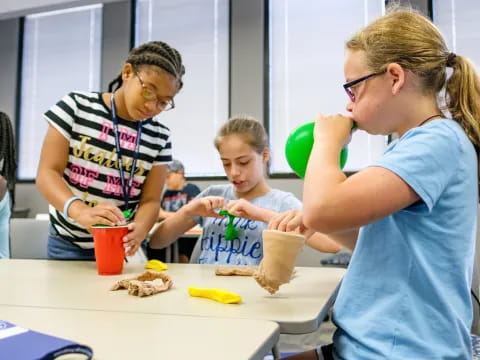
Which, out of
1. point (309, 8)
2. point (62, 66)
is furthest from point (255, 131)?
point (62, 66)

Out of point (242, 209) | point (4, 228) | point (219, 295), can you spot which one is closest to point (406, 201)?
point (219, 295)

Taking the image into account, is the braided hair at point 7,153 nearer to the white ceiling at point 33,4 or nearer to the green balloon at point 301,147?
the green balloon at point 301,147

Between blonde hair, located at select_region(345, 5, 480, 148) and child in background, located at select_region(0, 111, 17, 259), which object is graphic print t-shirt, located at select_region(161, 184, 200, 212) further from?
blonde hair, located at select_region(345, 5, 480, 148)

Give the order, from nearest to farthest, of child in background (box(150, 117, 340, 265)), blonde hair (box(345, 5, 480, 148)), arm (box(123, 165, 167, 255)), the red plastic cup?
1. blonde hair (box(345, 5, 480, 148))
2. the red plastic cup
3. arm (box(123, 165, 167, 255))
4. child in background (box(150, 117, 340, 265))

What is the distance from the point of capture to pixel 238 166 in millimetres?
1552

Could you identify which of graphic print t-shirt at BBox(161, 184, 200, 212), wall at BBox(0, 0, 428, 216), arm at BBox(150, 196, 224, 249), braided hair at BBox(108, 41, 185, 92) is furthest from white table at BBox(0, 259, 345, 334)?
wall at BBox(0, 0, 428, 216)

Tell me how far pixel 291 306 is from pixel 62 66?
4.79m

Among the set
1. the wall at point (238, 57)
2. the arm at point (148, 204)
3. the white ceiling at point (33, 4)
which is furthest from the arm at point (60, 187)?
the white ceiling at point (33, 4)

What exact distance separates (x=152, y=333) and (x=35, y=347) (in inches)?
6.0

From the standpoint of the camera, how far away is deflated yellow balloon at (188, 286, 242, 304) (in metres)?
0.77

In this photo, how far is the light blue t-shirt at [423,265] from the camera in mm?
651

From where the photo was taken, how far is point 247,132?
62.4 inches

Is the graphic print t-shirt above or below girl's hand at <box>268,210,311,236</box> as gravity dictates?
above

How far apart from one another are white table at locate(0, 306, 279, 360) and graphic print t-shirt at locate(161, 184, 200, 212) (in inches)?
122
